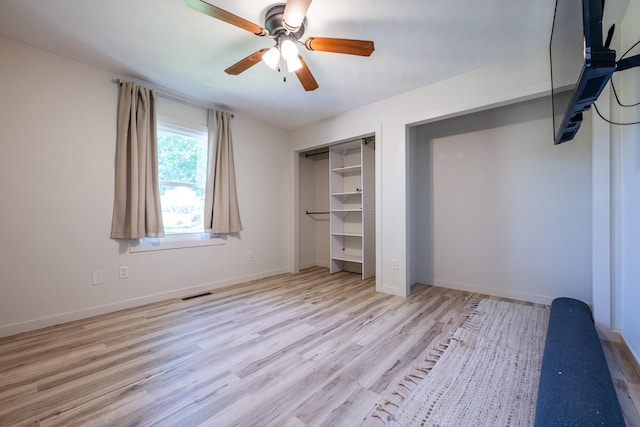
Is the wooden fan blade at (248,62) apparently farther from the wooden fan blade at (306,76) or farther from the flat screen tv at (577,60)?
the flat screen tv at (577,60)

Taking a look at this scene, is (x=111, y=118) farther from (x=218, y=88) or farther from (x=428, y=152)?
(x=428, y=152)

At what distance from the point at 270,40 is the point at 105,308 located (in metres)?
3.09

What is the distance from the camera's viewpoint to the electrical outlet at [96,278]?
103 inches

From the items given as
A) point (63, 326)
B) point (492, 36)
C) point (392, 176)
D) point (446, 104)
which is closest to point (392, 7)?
point (492, 36)

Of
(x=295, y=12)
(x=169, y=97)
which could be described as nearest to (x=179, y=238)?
(x=169, y=97)

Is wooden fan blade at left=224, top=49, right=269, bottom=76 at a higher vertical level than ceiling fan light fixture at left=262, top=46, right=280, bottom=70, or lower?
higher

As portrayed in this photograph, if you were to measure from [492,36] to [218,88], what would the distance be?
9.21 feet

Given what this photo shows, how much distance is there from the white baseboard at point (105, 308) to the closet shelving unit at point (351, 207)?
1709 mm

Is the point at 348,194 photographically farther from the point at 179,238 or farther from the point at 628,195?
the point at 628,195

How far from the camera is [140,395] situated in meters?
1.49

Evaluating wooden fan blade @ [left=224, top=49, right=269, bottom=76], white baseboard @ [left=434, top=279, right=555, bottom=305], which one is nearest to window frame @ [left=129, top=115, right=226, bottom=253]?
wooden fan blade @ [left=224, top=49, right=269, bottom=76]

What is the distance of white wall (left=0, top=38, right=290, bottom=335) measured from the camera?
222 centimetres

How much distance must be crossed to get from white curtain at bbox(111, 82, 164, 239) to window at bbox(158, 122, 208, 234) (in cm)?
21

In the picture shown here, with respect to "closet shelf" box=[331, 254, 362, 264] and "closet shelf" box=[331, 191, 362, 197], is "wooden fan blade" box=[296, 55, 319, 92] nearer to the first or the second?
"closet shelf" box=[331, 191, 362, 197]
